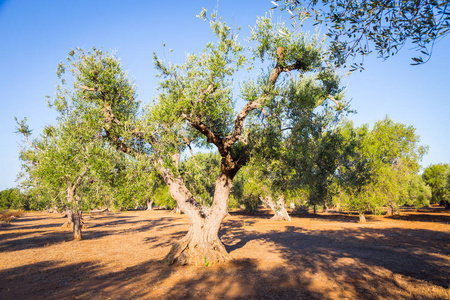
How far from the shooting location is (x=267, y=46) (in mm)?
13844

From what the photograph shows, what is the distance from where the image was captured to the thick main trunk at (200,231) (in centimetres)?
1382

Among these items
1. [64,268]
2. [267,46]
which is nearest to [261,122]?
[267,46]

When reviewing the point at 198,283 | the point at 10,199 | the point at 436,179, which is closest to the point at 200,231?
the point at 198,283

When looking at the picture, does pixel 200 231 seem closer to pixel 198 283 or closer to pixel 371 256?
pixel 198 283

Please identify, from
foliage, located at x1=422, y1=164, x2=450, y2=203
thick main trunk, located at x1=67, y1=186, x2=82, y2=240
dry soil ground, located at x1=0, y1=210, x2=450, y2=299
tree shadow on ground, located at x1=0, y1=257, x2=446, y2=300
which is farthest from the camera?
foliage, located at x1=422, y1=164, x2=450, y2=203

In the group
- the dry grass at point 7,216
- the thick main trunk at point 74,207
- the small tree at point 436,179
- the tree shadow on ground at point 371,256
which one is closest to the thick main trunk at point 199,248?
the tree shadow on ground at point 371,256

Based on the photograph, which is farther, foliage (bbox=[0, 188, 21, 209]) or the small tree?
foliage (bbox=[0, 188, 21, 209])

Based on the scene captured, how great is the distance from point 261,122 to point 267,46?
14.8ft

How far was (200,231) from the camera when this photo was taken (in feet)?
47.0

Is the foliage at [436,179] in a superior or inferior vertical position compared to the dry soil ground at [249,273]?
superior

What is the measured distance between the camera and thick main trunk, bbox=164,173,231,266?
1382cm

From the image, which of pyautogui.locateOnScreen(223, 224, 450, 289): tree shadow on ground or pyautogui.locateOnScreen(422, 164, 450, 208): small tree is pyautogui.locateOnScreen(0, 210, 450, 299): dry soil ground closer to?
pyautogui.locateOnScreen(223, 224, 450, 289): tree shadow on ground

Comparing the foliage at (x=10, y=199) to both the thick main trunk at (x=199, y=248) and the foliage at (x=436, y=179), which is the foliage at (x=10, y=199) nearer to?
the thick main trunk at (x=199, y=248)

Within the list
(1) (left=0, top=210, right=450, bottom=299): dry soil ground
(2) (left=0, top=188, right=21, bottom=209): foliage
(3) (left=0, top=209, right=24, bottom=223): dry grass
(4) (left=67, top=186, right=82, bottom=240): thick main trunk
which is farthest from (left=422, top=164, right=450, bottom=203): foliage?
(2) (left=0, top=188, right=21, bottom=209): foliage
